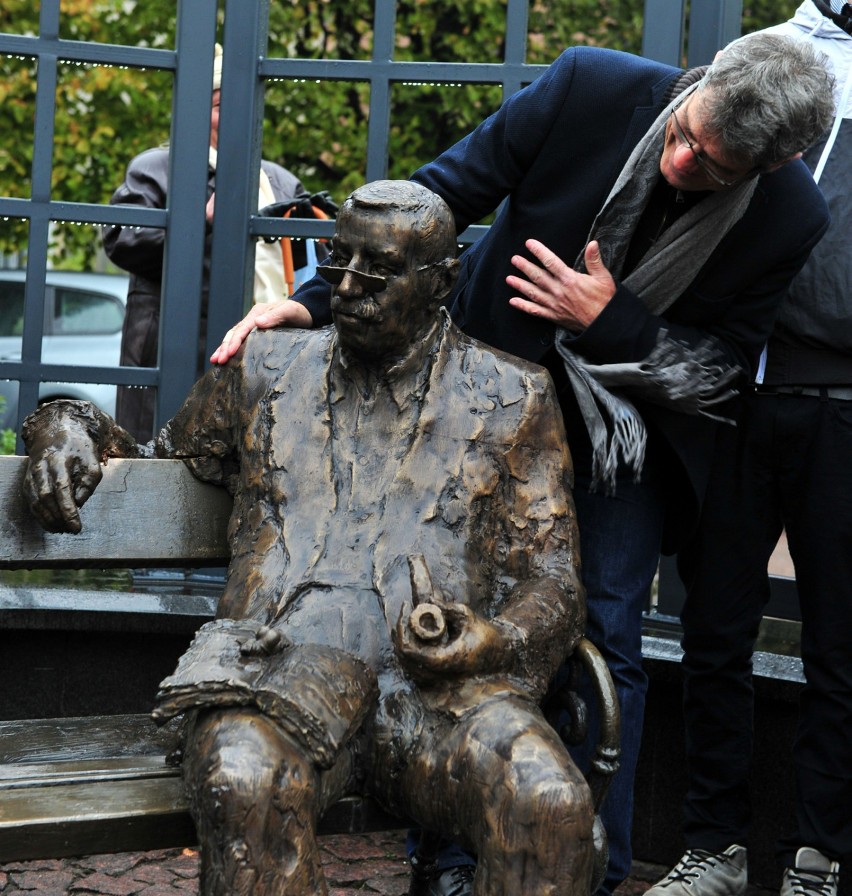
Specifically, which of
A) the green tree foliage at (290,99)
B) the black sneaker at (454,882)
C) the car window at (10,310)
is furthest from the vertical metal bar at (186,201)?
the car window at (10,310)

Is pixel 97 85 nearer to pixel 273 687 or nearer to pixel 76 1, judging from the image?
pixel 76 1

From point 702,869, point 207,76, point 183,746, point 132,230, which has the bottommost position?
point 702,869

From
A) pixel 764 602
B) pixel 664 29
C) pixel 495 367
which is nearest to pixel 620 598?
pixel 764 602

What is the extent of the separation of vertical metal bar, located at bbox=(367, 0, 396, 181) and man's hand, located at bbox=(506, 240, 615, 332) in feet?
4.60

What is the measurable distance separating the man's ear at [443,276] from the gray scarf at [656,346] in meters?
0.40

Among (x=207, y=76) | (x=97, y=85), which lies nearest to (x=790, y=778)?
(x=207, y=76)

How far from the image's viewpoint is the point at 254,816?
280 cm

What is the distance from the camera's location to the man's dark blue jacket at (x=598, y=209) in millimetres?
3734

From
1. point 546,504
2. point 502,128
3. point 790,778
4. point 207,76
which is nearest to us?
point 546,504

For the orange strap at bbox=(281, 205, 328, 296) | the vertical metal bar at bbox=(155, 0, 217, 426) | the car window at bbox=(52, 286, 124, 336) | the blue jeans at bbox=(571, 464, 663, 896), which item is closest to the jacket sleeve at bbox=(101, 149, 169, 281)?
the orange strap at bbox=(281, 205, 328, 296)

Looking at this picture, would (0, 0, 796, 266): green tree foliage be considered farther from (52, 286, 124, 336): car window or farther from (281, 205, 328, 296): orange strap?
(281, 205, 328, 296): orange strap

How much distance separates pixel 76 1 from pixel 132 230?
20.6 feet

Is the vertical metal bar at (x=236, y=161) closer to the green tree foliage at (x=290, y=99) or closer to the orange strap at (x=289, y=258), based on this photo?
the orange strap at (x=289, y=258)

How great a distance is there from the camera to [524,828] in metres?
2.88
